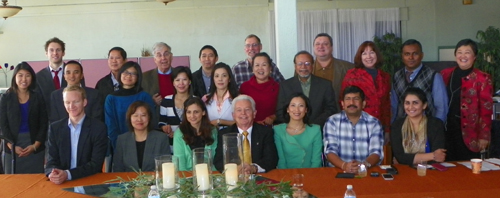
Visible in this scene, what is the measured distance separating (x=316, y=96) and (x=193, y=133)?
3.79ft

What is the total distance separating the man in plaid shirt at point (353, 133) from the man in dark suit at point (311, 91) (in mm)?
468

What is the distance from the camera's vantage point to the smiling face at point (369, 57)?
4.39m

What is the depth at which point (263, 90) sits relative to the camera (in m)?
4.57

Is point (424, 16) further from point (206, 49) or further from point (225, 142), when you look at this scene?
point (225, 142)

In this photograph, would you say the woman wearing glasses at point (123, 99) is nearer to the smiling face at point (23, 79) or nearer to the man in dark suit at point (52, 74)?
the smiling face at point (23, 79)

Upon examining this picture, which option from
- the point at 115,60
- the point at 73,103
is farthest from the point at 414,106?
the point at 115,60

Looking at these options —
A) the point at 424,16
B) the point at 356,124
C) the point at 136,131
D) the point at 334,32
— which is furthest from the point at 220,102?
the point at 424,16

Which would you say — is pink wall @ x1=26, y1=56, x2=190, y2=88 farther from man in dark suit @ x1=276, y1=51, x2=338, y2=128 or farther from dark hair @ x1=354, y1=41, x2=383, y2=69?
dark hair @ x1=354, y1=41, x2=383, y2=69

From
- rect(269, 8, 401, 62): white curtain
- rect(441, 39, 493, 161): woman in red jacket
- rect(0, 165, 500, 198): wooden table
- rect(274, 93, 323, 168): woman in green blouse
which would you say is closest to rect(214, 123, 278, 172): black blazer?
rect(274, 93, 323, 168): woman in green blouse

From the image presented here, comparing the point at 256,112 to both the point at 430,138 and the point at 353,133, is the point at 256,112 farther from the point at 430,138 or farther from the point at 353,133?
the point at 430,138

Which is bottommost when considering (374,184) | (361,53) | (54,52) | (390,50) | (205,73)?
(374,184)

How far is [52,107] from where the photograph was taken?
4531 mm

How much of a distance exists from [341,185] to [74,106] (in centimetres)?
195

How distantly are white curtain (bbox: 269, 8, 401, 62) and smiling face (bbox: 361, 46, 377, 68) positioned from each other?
685 centimetres
